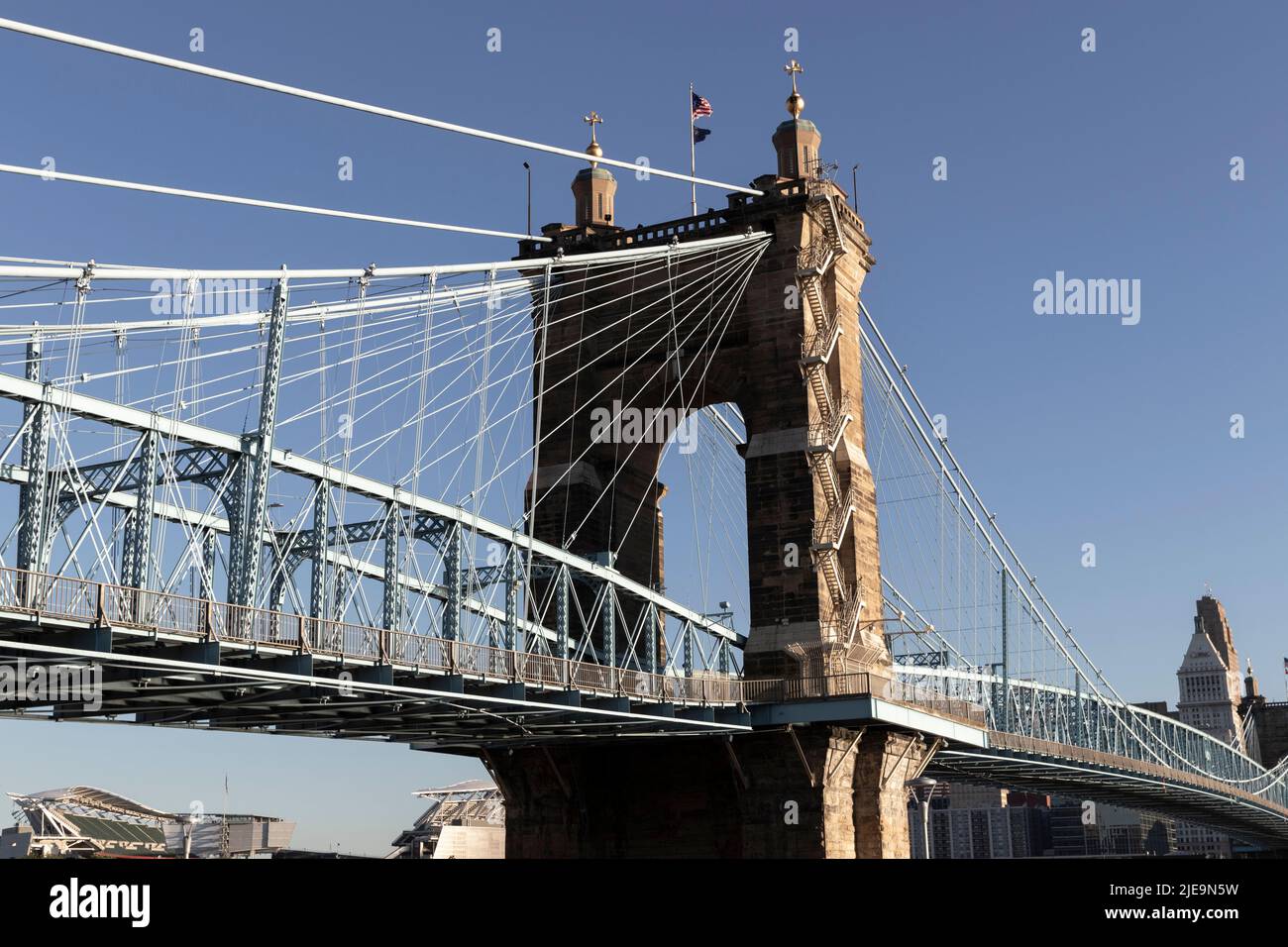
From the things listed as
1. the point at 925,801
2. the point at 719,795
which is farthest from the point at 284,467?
the point at 925,801

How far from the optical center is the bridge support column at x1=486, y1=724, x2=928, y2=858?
58.1m

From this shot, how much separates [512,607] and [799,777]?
1609 cm

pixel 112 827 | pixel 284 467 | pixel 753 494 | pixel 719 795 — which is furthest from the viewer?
pixel 112 827

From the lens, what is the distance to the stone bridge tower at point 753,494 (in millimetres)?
59719

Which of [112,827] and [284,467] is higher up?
[284,467]

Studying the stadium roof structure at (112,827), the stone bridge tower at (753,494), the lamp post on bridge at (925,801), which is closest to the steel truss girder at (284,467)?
the stone bridge tower at (753,494)

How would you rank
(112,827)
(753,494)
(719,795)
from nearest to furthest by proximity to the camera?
1. (719,795)
2. (753,494)
3. (112,827)

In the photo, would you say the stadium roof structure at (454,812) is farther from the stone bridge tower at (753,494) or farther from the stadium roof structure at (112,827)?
the stone bridge tower at (753,494)

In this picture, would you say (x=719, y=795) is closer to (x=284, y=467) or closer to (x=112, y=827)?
(x=284, y=467)

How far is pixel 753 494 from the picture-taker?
63906 mm

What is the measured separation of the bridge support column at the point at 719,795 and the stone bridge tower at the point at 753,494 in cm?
9

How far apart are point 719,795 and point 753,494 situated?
42.0ft

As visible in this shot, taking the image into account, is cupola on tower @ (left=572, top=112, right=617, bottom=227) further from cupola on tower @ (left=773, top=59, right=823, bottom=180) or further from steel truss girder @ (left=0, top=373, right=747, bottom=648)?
steel truss girder @ (left=0, top=373, right=747, bottom=648)
